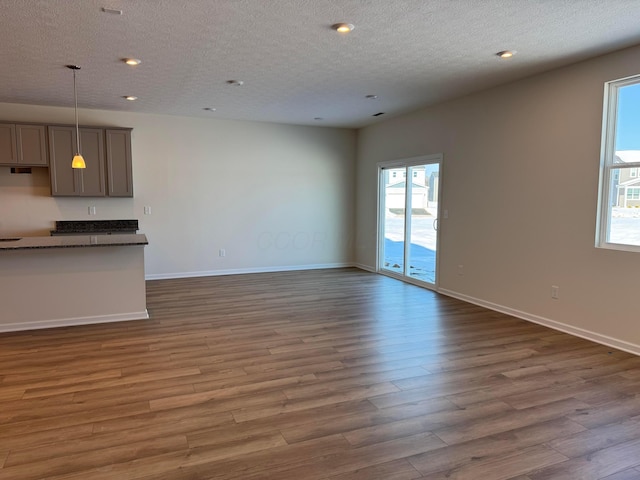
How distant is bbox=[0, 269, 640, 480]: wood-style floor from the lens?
86.0 inches

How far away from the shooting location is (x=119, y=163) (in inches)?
250

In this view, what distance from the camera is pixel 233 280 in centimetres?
696

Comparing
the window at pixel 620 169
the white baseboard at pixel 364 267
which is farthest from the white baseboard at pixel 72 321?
the window at pixel 620 169

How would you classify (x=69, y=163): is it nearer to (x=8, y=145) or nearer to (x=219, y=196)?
(x=8, y=145)

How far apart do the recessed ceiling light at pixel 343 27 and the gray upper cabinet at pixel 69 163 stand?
442cm

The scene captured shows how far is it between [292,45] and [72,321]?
3.59 meters

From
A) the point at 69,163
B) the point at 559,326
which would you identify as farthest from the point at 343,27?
the point at 69,163

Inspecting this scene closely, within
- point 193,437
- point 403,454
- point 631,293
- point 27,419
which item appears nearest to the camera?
point 403,454

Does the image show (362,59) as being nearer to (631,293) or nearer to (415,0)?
(415,0)

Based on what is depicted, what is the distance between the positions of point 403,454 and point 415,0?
9.22 ft

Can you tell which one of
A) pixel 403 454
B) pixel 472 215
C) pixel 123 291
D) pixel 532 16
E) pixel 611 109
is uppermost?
pixel 532 16

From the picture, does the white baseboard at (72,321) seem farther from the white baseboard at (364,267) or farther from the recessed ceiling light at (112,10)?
the white baseboard at (364,267)

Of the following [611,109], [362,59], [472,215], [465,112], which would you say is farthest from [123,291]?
[611,109]

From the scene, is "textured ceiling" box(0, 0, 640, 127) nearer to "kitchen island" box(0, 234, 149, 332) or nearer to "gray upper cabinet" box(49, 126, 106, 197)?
"gray upper cabinet" box(49, 126, 106, 197)
